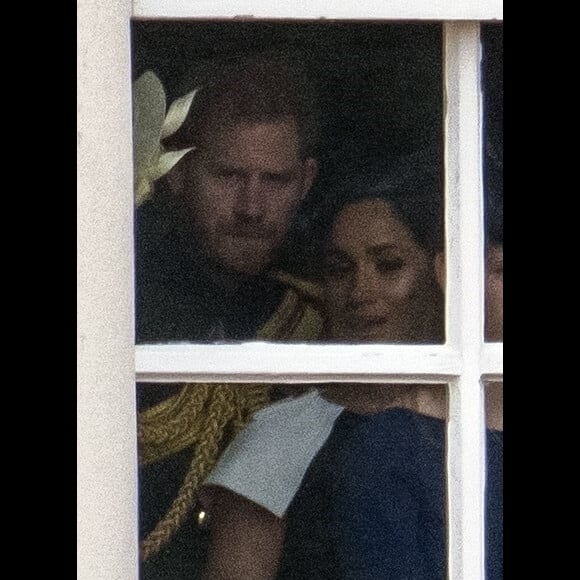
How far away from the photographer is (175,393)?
5.61ft

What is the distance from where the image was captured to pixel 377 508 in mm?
1716

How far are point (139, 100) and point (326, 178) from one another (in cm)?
26

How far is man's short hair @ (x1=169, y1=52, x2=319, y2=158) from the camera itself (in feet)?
5.65

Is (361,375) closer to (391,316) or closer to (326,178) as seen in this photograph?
(391,316)

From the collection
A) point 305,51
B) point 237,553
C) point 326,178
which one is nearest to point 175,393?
point 237,553

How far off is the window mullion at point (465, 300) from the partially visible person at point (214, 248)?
18 cm

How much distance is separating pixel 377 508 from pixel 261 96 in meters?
0.55

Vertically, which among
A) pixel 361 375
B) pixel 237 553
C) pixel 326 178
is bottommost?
pixel 237 553

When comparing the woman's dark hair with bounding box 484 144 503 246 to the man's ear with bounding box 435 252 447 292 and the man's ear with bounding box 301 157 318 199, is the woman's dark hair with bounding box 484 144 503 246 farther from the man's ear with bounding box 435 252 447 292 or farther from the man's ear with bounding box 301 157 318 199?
the man's ear with bounding box 301 157 318 199

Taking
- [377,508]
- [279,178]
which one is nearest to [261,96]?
[279,178]

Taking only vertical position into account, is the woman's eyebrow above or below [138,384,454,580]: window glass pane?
above

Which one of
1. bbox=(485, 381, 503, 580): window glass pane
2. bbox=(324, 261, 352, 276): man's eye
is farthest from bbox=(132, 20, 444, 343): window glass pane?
bbox=(485, 381, 503, 580): window glass pane

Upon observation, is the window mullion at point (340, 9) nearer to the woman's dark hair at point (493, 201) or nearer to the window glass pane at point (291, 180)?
the window glass pane at point (291, 180)

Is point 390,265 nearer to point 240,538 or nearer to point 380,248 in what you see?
point 380,248
